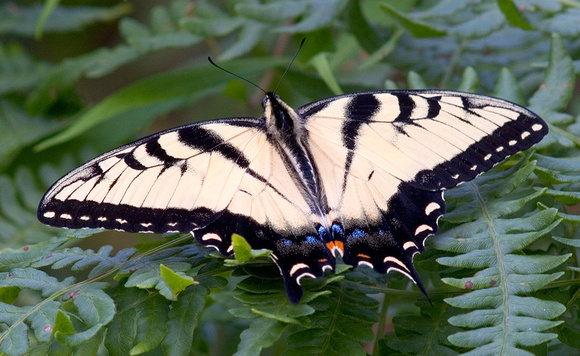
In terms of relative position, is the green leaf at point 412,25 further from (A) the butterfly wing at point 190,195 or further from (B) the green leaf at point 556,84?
(A) the butterfly wing at point 190,195

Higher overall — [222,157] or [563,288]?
[222,157]

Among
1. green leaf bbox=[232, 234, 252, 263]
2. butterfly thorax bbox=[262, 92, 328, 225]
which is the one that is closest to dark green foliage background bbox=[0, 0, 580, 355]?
green leaf bbox=[232, 234, 252, 263]

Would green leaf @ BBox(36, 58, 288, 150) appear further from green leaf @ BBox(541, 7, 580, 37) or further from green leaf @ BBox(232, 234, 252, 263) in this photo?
green leaf @ BBox(232, 234, 252, 263)

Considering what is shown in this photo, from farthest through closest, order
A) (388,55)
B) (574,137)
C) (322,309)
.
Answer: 1. (388,55)
2. (574,137)
3. (322,309)

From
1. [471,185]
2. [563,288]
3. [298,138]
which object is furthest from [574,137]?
[298,138]

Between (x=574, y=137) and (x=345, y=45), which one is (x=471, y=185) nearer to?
(x=574, y=137)

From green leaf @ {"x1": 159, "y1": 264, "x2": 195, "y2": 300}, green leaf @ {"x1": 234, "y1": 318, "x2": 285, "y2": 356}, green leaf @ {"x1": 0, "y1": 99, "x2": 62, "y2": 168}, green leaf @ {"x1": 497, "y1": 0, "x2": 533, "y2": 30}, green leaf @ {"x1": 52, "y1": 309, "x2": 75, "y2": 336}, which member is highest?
green leaf @ {"x1": 497, "y1": 0, "x2": 533, "y2": 30}
